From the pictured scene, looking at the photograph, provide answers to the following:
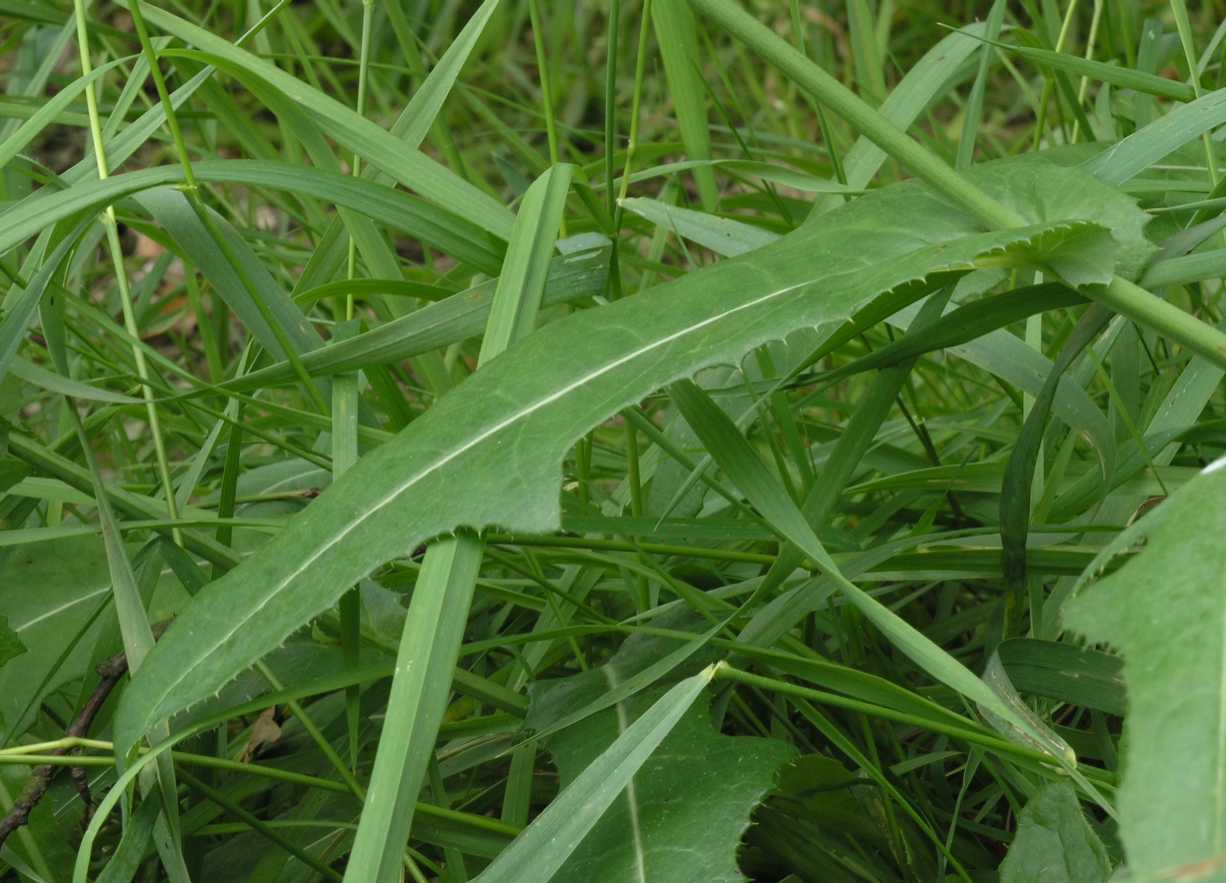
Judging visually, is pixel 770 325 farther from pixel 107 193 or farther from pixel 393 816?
pixel 107 193

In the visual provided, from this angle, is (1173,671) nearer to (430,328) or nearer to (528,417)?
(528,417)

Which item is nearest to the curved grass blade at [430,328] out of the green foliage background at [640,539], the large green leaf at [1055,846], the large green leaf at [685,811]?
the green foliage background at [640,539]

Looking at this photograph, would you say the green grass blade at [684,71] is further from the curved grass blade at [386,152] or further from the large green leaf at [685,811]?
the large green leaf at [685,811]

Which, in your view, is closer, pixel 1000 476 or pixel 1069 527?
pixel 1069 527

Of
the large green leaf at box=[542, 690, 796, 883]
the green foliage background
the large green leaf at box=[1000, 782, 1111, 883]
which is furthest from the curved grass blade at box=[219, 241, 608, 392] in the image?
the large green leaf at box=[1000, 782, 1111, 883]

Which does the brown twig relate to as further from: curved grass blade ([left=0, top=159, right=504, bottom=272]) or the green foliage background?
curved grass blade ([left=0, top=159, right=504, bottom=272])

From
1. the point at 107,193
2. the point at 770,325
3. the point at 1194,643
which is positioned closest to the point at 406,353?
the point at 107,193

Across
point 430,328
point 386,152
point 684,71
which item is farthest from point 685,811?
point 684,71
